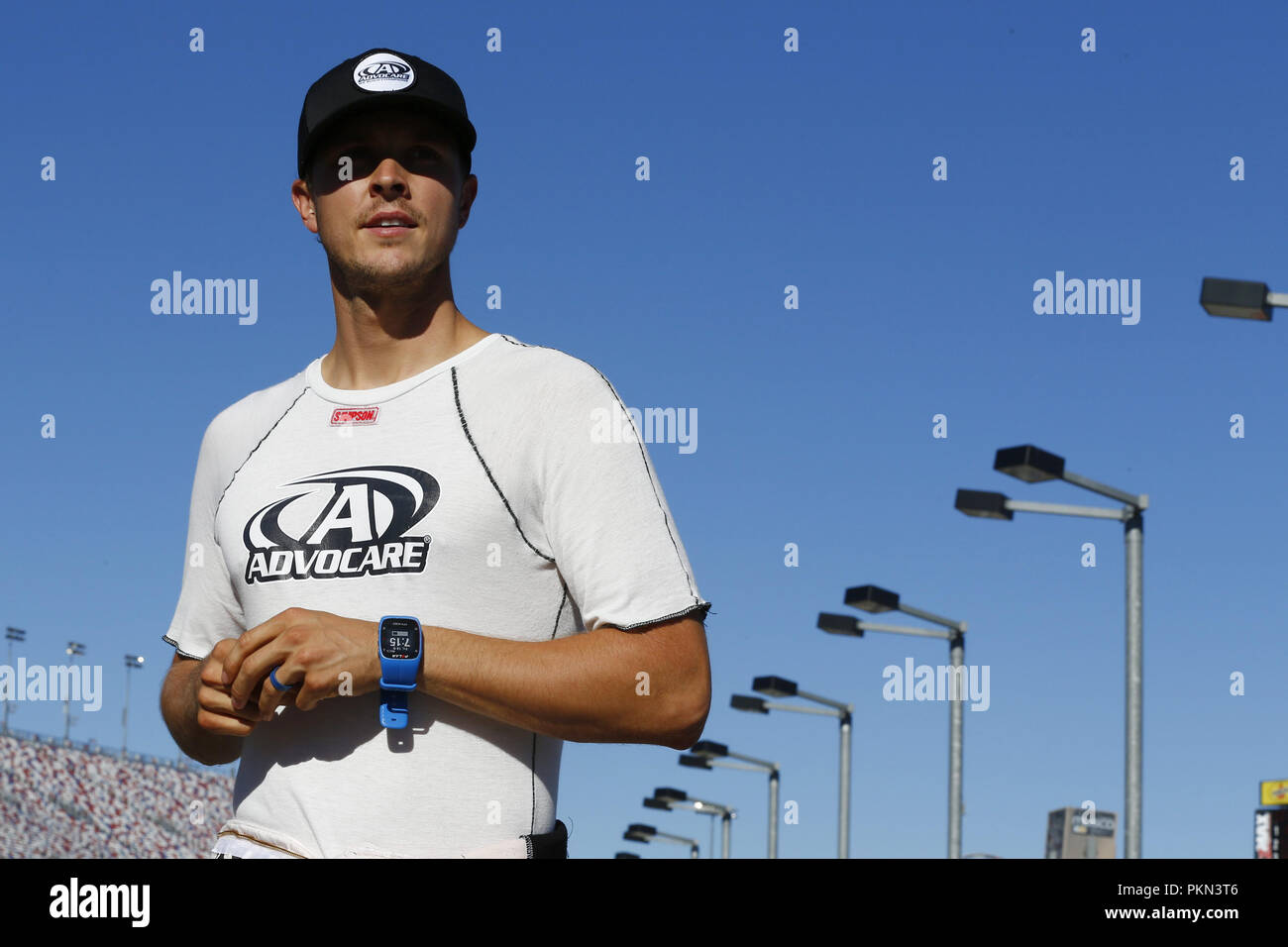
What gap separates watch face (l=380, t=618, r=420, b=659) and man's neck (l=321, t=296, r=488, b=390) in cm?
71

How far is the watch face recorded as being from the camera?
2.94m

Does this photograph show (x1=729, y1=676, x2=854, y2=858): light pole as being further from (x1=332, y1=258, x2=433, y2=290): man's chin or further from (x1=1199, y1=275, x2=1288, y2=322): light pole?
(x1=332, y1=258, x2=433, y2=290): man's chin

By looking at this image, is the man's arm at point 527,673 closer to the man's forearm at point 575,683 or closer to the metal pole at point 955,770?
the man's forearm at point 575,683

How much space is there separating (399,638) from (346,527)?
1.13ft

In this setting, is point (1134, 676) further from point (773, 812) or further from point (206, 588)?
point (773, 812)

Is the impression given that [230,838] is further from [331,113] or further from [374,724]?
[331,113]

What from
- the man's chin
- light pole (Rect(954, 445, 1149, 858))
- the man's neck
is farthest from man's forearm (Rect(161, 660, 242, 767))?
light pole (Rect(954, 445, 1149, 858))

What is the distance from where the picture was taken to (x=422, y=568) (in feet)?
10.2

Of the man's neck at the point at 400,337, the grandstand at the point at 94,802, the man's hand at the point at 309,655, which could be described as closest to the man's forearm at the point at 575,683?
the man's hand at the point at 309,655

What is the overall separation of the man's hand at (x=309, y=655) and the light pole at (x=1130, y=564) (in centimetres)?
1505

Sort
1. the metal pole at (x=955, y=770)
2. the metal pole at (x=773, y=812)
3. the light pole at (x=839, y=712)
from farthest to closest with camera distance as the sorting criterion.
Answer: the metal pole at (x=773, y=812) < the light pole at (x=839, y=712) < the metal pole at (x=955, y=770)

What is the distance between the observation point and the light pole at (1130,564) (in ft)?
56.9

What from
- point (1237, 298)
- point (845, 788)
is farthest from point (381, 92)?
point (845, 788)
